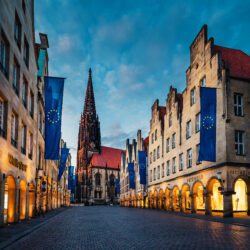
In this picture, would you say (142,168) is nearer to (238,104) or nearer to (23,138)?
(238,104)

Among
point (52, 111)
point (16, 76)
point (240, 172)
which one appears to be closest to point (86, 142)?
point (240, 172)

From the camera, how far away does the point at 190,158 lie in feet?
105

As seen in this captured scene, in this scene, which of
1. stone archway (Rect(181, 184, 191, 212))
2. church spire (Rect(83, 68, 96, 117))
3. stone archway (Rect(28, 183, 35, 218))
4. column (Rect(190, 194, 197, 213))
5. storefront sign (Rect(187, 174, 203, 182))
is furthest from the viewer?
church spire (Rect(83, 68, 96, 117))

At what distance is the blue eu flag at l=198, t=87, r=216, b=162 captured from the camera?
76.4 feet

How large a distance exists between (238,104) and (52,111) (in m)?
15.6

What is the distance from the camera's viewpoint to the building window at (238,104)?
25573 mm

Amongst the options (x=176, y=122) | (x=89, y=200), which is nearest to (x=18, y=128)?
(x=176, y=122)

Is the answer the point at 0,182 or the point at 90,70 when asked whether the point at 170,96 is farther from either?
the point at 90,70

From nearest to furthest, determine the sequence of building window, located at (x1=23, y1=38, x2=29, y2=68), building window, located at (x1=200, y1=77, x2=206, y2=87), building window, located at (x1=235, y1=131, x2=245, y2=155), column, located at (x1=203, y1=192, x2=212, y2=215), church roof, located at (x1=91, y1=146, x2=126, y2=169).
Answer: building window, located at (x1=23, y1=38, x2=29, y2=68) → building window, located at (x1=235, y1=131, x2=245, y2=155) → column, located at (x1=203, y1=192, x2=212, y2=215) → building window, located at (x1=200, y1=77, x2=206, y2=87) → church roof, located at (x1=91, y1=146, x2=126, y2=169)

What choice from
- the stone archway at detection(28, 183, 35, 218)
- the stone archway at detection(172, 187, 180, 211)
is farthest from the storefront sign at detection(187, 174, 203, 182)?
the stone archway at detection(28, 183, 35, 218)

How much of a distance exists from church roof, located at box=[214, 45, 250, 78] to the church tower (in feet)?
300

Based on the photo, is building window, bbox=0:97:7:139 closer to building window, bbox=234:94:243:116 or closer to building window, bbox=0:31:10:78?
building window, bbox=0:31:10:78

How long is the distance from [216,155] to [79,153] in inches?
3968

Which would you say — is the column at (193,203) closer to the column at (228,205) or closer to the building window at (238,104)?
the column at (228,205)
